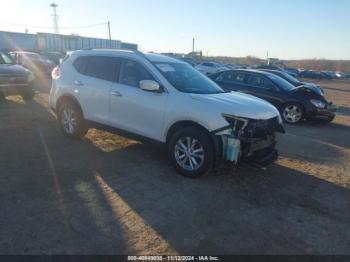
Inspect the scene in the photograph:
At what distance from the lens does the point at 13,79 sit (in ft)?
36.4

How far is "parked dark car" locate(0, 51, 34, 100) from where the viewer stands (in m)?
10.9

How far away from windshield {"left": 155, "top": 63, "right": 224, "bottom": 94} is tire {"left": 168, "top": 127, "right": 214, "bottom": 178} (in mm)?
761

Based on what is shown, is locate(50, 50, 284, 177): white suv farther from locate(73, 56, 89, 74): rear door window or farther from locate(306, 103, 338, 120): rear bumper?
locate(306, 103, 338, 120): rear bumper

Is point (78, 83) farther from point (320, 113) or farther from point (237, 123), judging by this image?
point (320, 113)

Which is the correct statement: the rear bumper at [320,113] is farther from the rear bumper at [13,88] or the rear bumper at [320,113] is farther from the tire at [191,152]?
the rear bumper at [13,88]

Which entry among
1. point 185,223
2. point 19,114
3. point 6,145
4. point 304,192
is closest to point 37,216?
point 185,223

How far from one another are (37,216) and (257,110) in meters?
3.42

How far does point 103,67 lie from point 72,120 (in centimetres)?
135

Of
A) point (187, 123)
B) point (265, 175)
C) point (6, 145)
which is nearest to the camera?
point (187, 123)

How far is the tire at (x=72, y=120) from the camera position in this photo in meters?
6.79

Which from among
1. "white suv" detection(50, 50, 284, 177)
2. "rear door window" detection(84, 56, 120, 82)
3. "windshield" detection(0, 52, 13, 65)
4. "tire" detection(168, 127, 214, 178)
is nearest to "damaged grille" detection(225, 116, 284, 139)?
"white suv" detection(50, 50, 284, 177)

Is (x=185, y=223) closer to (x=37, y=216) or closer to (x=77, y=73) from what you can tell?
(x=37, y=216)

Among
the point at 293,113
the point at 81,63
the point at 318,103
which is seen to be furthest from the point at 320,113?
the point at 81,63

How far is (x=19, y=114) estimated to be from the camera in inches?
380
